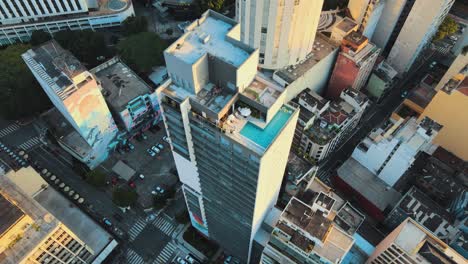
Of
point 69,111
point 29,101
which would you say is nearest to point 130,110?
point 69,111

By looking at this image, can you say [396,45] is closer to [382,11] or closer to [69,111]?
[382,11]

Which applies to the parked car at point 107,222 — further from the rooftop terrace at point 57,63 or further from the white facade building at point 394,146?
the white facade building at point 394,146

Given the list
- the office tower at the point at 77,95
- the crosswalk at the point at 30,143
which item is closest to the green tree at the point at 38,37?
the office tower at the point at 77,95

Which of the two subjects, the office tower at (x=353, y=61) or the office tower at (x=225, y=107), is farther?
the office tower at (x=353, y=61)

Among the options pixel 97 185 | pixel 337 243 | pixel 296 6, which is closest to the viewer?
pixel 337 243

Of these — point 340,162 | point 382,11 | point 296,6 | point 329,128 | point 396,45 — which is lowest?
point 340,162

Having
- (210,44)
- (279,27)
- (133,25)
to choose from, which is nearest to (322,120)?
(279,27)
